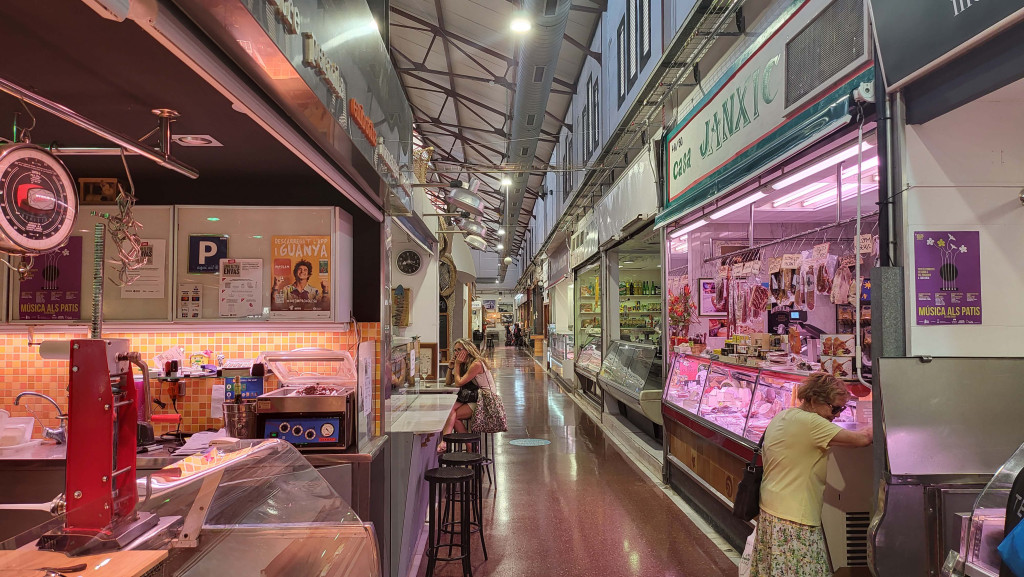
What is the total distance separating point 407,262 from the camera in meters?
7.68

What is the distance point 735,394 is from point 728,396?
0.11 meters

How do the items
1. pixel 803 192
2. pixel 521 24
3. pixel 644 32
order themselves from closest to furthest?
pixel 803 192, pixel 521 24, pixel 644 32

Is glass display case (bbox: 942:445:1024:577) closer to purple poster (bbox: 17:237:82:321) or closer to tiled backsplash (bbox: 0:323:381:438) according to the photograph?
tiled backsplash (bbox: 0:323:381:438)

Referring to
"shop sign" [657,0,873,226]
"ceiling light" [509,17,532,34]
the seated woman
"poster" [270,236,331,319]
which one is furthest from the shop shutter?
the seated woman

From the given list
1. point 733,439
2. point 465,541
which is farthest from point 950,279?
point 465,541

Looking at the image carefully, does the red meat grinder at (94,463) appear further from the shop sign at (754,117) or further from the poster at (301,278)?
the shop sign at (754,117)

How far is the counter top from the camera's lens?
4238 mm

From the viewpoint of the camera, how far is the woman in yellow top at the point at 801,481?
9.37ft

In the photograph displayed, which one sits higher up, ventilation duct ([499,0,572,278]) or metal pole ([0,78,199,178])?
ventilation duct ([499,0,572,278])

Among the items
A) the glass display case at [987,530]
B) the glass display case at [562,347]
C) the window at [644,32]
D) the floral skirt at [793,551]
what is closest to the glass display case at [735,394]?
the floral skirt at [793,551]

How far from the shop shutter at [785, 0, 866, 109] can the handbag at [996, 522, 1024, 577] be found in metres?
2.31

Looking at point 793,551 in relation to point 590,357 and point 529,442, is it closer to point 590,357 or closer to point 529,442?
point 529,442

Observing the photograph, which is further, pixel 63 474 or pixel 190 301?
pixel 190 301

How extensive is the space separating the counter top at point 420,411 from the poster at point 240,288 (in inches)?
45.9
